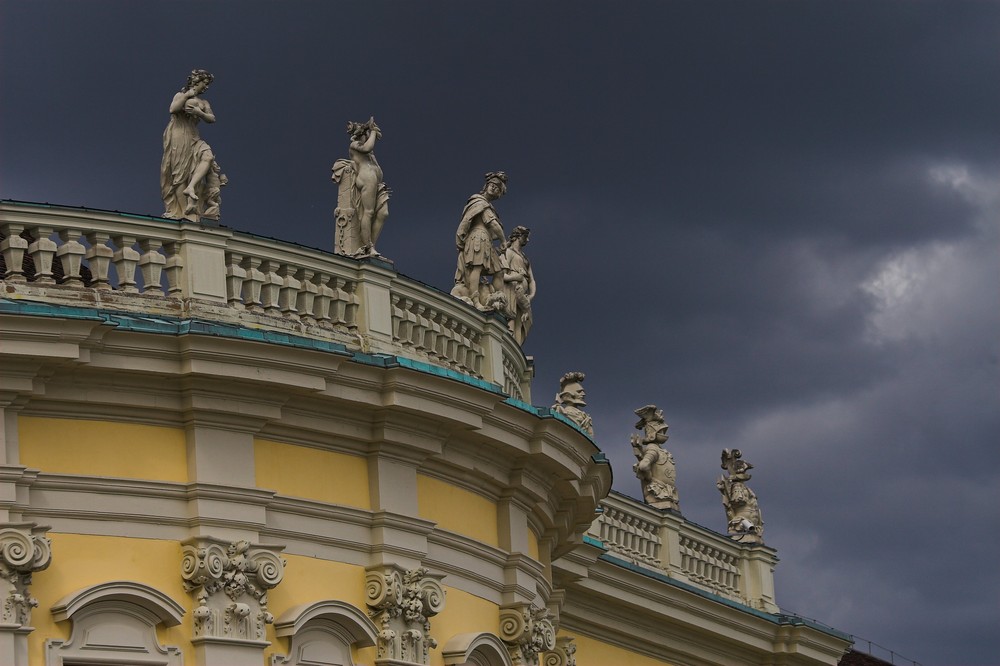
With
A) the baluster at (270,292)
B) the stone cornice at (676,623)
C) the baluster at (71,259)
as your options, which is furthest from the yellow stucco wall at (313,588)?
the stone cornice at (676,623)

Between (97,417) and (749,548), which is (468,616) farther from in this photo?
(749,548)

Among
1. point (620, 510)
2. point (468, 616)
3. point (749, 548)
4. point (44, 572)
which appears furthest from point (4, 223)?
point (749, 548)

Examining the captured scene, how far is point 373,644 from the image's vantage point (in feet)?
70.8

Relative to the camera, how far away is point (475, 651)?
22.9m

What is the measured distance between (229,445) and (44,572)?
2208 mm

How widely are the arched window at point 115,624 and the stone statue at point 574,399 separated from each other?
9.16 meters

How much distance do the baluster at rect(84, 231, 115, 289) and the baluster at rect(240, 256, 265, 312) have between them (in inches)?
56.3

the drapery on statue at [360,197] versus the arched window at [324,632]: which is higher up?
the drapery on statue at [360,197]

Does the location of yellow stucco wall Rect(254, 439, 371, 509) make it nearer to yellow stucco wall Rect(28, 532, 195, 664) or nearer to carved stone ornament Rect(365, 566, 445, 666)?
carved stone ornament Rect(365, 566, 445, 666)

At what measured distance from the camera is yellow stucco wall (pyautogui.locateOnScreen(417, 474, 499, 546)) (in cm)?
2272

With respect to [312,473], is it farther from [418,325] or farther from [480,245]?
[480,245]

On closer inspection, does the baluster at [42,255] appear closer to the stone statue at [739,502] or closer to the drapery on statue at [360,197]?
the drapery on statue at [360,197]

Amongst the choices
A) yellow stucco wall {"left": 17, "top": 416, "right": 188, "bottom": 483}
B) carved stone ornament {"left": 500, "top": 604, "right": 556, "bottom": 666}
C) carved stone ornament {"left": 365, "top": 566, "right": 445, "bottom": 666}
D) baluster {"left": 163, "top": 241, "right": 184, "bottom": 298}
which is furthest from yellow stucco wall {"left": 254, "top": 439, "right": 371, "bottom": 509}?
carved stone ornament {"left": 500, "top": 604, "right": 556, "bottom": 666}

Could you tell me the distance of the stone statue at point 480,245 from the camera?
25.6m
